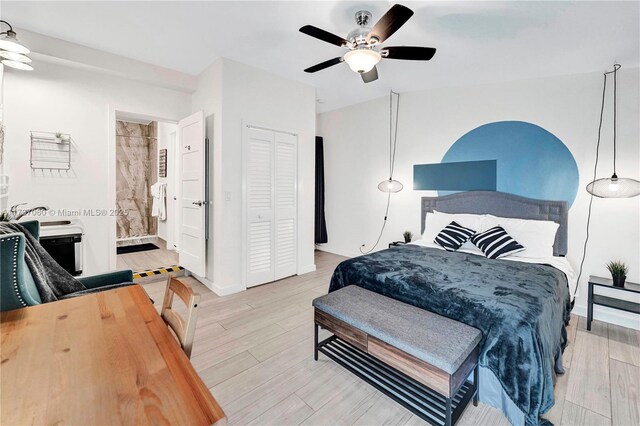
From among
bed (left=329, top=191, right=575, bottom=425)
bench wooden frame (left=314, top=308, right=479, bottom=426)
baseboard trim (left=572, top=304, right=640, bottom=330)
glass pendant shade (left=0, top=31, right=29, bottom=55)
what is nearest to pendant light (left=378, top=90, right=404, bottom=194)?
bed (left=329, top=191, right=575, bottom=425)

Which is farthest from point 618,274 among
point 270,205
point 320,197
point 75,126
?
point 75,126

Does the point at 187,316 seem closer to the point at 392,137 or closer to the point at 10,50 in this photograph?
the point at 10,50

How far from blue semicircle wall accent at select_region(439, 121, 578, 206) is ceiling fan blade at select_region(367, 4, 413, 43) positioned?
2288mm

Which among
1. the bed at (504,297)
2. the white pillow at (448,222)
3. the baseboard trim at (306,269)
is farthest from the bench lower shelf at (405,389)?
the baseboard trim at (306,269)

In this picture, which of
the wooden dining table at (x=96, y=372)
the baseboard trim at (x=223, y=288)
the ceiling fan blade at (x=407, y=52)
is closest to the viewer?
the wooden dining table at (x=96, y=372)

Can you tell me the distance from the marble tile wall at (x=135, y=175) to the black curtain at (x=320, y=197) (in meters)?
3.54

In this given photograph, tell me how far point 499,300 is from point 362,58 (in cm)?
205

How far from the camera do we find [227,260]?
3445 mm

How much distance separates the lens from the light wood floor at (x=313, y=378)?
1.67 m

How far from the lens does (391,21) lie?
75.8 inches

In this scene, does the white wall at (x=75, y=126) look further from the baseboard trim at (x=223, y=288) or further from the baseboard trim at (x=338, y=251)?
the baseboard trim at (x=338, y=251)

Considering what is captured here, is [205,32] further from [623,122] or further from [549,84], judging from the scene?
[623,122]

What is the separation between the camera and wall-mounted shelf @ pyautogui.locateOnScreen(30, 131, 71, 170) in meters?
3.06

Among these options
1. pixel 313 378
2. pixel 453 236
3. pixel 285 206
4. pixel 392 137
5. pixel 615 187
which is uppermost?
pixel 392 137
